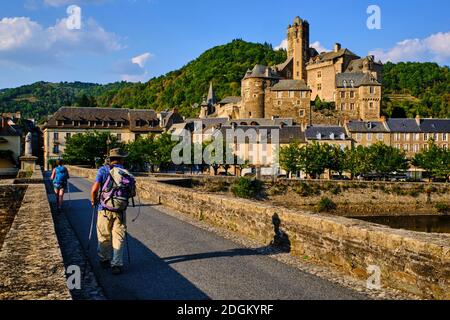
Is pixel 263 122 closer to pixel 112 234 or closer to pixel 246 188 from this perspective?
pixel 246 188

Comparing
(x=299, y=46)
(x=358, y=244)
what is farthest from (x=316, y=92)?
(x=358, y=244)

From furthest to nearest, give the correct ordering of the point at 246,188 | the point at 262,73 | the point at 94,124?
the point at 262,73 → the point at 94,124 → the point at 246,188

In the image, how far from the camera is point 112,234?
7426mm

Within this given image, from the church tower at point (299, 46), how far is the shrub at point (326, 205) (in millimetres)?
73693

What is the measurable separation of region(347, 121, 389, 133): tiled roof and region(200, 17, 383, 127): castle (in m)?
12.1

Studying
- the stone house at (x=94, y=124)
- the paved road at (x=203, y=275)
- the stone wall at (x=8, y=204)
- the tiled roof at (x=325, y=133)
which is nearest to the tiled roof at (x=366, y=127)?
the tiled roof at (x=325, y=133)

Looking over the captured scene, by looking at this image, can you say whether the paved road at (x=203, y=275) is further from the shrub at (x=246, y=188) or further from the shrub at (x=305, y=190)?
the shrub at (x=305, y=190)

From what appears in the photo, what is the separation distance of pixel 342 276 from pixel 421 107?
111565mm

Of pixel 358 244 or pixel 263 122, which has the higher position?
pixel 263 122

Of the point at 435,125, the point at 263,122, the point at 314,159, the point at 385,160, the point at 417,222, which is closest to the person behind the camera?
the point at 417,222

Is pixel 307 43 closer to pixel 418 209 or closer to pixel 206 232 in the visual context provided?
pixel 418 209

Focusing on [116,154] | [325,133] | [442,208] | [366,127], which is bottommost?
[442,208]

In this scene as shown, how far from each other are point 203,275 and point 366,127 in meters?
71.7

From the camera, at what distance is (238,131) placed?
68.6 meters
